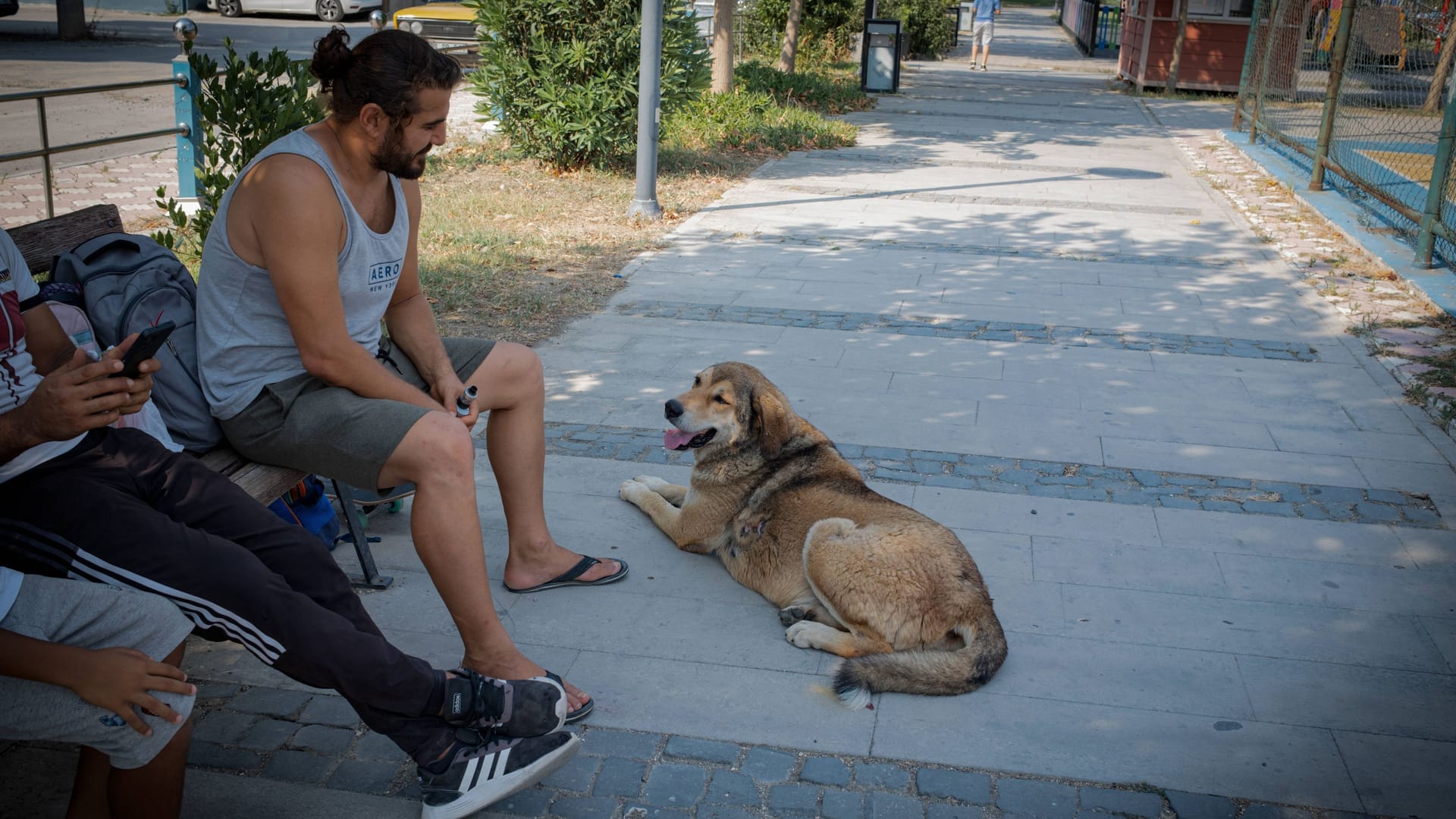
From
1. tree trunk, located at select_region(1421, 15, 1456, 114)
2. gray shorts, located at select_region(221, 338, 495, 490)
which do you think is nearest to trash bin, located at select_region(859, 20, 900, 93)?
tree trunk, located at select_region(1421, 15, 1456, 114)

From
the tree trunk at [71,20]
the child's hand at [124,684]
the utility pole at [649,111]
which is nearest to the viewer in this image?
the child's hand at [124,684]

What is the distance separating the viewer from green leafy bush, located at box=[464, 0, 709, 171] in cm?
1118

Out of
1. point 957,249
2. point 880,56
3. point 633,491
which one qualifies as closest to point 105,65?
point 880,56

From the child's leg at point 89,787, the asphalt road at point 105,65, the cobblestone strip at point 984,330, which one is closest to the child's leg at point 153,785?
the child's leg at point 89,787

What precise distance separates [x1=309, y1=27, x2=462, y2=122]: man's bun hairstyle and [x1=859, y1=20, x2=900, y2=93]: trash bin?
1857cm

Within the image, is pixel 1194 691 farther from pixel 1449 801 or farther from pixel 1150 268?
pixel 1150 268

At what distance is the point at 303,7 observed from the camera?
101 ft

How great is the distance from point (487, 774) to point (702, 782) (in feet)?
1.96

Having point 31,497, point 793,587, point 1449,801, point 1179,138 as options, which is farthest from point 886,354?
point 1179,138

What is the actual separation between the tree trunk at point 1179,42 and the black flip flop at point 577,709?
22.5 m

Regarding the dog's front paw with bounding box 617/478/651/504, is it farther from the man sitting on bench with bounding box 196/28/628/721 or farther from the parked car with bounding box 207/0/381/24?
the parked car with bounding box 207/0/381/24

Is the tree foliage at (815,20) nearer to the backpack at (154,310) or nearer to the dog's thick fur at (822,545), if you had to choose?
the dog's thick fur at (822,545)

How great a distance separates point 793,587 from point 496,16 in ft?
30.4

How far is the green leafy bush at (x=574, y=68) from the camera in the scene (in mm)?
11180
